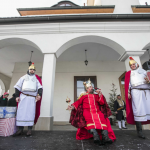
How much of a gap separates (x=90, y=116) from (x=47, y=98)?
183 cm

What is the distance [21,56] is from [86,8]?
4.91m

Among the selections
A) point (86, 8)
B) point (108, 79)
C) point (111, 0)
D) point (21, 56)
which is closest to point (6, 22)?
point (21, 56)

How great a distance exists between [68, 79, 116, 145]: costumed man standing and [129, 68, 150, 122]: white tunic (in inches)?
28.4

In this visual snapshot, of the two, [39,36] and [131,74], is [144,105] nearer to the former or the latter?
[131,74]

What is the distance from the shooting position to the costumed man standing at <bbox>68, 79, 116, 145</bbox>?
1969 millimetres

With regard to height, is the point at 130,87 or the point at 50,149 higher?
the point at 130,87

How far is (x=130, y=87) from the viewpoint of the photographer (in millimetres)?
2691

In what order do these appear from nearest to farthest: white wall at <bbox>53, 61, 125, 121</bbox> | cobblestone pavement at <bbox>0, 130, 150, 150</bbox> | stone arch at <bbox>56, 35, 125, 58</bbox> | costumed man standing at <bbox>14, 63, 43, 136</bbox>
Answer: cobblestone pavement at <bbox>0, 130, 150, 150</bbox> → costumed man standing at <bbox>14, 63, 43, 136</bbox> → stone arch at <bbox>56, 35, 125, 58</bbox> → white wall at <bbox>53, 61, 125, 121</bbox>

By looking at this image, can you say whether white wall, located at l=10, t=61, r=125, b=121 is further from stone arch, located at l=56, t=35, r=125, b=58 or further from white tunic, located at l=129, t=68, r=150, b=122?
white tunic, located at l=129, t=68, r=150, b=122

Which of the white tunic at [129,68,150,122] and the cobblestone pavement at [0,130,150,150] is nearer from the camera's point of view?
the cobblestone pavement at [0,130,150,150]

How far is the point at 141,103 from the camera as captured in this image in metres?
2.40

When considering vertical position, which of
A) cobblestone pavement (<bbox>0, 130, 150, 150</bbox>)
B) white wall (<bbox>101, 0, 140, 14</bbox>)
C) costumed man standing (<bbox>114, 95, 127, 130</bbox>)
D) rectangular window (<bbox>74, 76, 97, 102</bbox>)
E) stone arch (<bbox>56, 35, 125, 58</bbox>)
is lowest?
cobblestone pavement (<bbox>0, 130, 150, 150</bbox>)

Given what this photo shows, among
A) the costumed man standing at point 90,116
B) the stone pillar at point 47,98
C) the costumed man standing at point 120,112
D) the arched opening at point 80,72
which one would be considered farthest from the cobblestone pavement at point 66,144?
the arched opening at point 80,72

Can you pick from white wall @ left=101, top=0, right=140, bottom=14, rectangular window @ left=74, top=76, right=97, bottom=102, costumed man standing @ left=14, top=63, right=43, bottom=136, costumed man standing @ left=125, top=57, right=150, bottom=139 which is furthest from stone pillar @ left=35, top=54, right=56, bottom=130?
white wall @ left=101, top=0, right=140, bottom=14
